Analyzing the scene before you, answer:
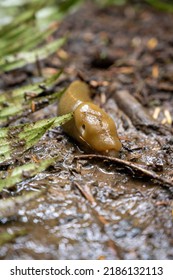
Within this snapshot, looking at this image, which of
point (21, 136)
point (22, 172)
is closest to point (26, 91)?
point (21, 136)

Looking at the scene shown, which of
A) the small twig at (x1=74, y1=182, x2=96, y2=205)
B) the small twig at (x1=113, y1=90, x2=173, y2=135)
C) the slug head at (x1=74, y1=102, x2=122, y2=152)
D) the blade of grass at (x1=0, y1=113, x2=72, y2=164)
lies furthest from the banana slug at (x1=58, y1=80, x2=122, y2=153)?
the small twig at (x1=113, y1=90, x2=173, y2=135)

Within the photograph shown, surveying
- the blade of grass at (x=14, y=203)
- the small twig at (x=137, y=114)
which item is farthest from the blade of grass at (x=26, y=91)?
the blade of grass at (x=14, y=203)

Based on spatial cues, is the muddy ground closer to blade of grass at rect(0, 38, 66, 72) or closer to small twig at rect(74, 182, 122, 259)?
small twig at rect(74, 182, 122, 259)

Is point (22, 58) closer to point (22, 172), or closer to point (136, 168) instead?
point (22, 172)

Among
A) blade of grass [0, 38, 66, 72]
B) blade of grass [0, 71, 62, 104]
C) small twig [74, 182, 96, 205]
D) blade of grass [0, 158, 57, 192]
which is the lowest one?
small twig [74, 182, 96, 205]

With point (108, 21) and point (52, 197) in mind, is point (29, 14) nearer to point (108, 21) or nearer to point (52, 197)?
point (108, 21)
